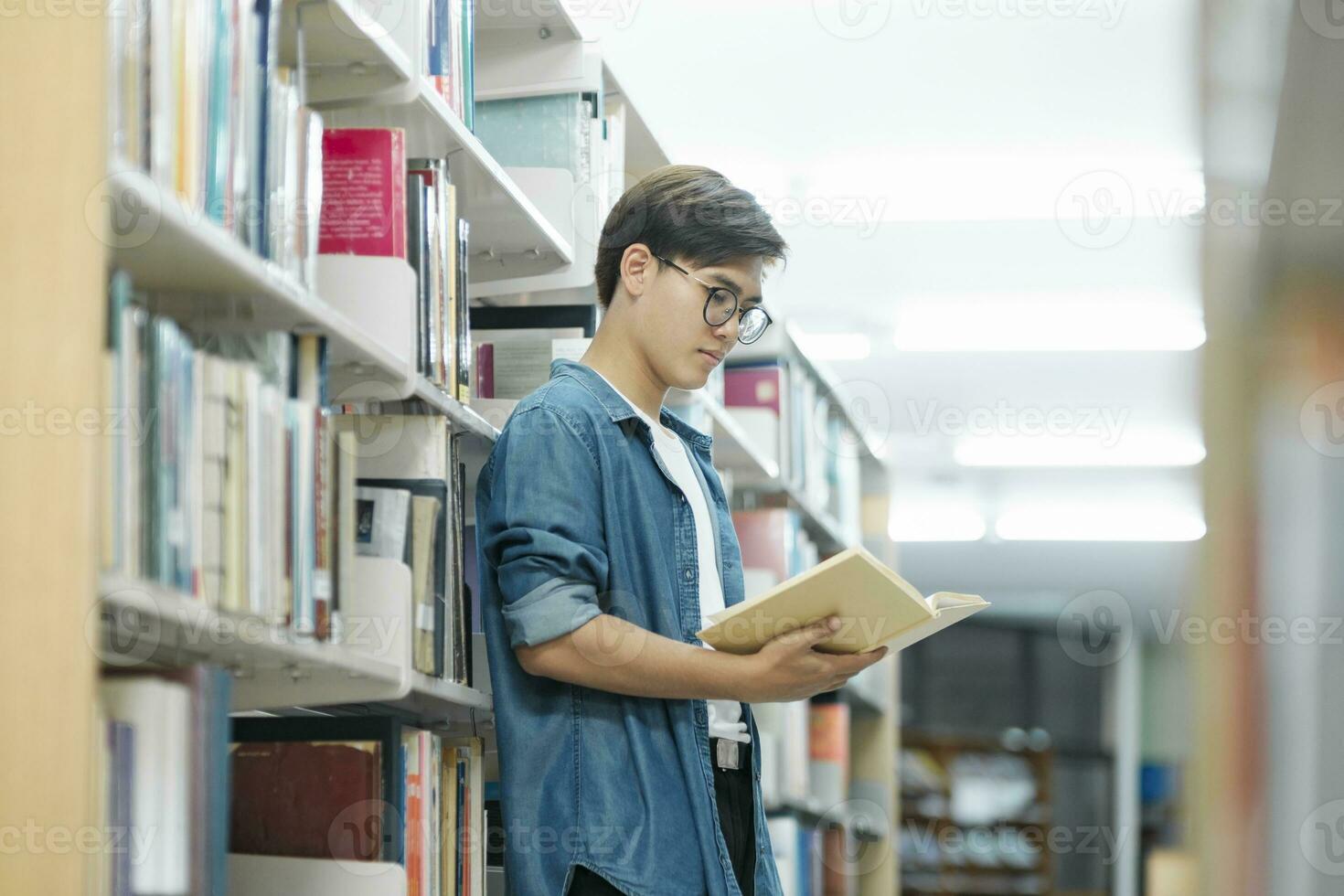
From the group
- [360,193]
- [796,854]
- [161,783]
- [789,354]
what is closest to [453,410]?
[360,193]

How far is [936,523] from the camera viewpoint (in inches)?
328

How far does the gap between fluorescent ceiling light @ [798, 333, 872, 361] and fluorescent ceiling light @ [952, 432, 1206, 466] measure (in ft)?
Answer: 3.74

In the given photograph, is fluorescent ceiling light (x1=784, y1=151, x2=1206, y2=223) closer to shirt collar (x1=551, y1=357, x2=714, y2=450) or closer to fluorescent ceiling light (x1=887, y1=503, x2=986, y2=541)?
shirt collar (x1=551, y1=357, x2=714, y2=450)

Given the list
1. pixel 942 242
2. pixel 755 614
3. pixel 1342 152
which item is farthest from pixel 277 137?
pixel 942 242

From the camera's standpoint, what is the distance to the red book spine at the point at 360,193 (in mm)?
1584

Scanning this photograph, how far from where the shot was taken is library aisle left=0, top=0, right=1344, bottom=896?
26cm

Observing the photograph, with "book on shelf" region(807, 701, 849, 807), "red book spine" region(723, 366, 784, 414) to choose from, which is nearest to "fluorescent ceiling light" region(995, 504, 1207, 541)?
"book on shelf" region(807, 701, 849, 807)

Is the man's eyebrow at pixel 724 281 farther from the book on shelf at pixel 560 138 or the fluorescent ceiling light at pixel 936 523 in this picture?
the fluorescent ceiling light at pixel 936 523

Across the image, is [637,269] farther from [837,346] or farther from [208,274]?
[837,346]

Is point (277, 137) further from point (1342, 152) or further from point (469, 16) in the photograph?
point (1342, 152)

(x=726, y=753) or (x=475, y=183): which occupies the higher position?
(x=475, y=183)

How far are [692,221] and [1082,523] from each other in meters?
6.87

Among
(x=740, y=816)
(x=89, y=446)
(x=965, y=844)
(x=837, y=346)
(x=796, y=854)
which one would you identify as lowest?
(x=965, y=844)

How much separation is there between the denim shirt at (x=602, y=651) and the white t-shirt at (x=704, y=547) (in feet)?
0.10
